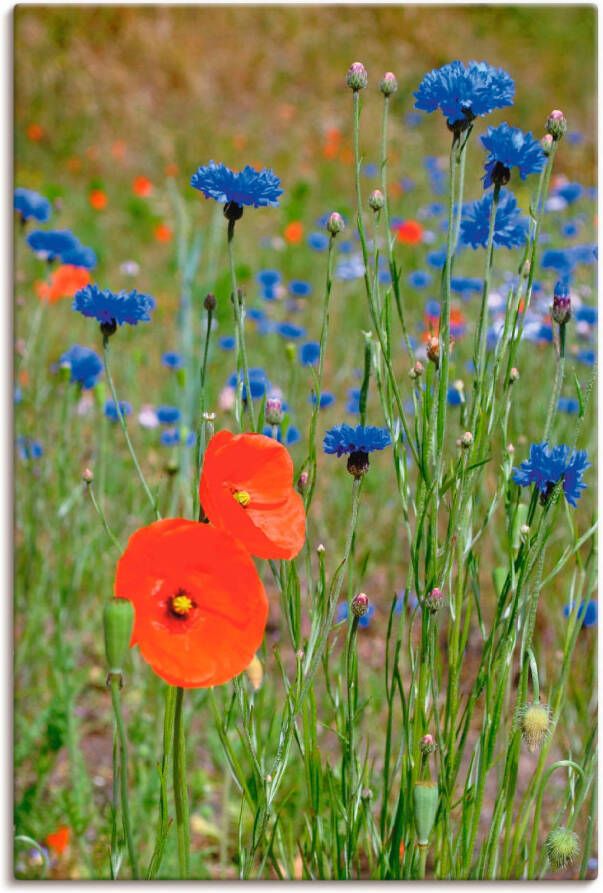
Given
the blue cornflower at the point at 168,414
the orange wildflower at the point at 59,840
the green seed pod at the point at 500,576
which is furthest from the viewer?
the blue cornflower at the point at 168,414

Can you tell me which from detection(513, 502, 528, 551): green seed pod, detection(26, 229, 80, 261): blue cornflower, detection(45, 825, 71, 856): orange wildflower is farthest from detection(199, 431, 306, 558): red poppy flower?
detection(26, 229, 80, 261): blue cornflower

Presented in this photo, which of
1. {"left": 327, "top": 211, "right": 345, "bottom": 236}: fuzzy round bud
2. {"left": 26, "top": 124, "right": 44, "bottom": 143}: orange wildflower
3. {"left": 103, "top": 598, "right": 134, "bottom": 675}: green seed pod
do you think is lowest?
{"left": 103, "top": 598, "right": 134, "bottom": 675}: green seed pod

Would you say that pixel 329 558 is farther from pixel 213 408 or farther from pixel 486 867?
pixel 486 867

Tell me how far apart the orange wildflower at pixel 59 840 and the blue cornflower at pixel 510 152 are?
0.99 meters

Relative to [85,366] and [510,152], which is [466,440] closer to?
[510,152]

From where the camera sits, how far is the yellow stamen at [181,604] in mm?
769

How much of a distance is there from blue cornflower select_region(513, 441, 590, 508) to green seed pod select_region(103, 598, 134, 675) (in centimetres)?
38

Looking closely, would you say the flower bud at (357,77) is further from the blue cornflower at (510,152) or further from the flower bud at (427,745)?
the flower bud at (427,745)

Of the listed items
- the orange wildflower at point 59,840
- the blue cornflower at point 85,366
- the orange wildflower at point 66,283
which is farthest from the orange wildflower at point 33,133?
the orange wildflower at point 59,840

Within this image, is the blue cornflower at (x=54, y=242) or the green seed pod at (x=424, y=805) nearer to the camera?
the green seed pod at (x=424, y=805)

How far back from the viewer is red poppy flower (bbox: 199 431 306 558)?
0.74 metres

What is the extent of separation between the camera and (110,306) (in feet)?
3.06

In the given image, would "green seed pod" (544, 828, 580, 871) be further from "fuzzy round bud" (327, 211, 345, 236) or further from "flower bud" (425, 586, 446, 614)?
"fuzzy round bud" (327, 211, 345, 236)

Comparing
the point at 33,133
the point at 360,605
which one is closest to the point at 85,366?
the point at 360,605
